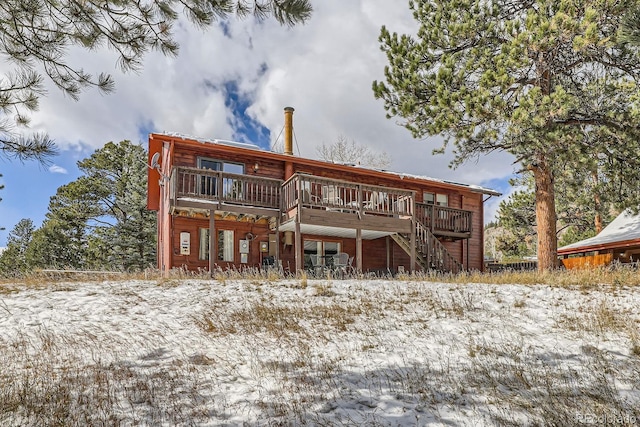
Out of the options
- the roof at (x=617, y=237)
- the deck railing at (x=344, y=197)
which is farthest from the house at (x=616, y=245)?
the deck railing at (x=344, y=197)

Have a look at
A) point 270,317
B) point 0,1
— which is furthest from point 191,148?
point 0,1

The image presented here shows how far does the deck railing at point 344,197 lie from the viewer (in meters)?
13.6

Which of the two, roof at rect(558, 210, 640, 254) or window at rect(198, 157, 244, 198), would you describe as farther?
roof at rect(558, 210, 640, 254)

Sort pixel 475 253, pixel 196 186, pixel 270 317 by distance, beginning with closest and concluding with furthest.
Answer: pixel 270 317
pixel 196 186
pixel 475 253

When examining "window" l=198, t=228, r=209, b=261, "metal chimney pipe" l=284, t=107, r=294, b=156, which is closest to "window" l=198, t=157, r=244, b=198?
"window" l=198, t=228, r=209, b=261

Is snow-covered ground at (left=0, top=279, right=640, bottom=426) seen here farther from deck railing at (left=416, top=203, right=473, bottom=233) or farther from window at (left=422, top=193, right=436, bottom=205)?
window at (left=422, top=193, right=436, bottom=205)

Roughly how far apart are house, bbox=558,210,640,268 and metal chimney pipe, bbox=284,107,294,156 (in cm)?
1427

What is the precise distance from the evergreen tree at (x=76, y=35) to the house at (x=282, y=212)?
7417mm

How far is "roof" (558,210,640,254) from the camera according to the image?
19.6 m

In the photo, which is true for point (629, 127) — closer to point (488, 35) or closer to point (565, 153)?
point (565, 153)

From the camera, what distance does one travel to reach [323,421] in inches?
177

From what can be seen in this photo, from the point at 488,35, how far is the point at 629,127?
15.8ft

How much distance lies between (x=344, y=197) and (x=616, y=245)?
13601 mm

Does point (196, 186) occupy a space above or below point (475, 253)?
above
